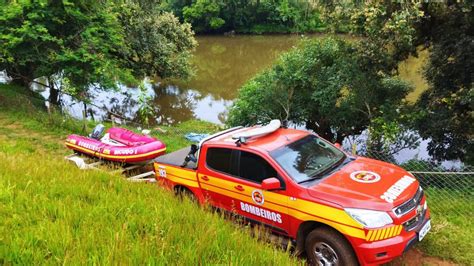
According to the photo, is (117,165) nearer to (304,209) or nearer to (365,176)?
(304,209)

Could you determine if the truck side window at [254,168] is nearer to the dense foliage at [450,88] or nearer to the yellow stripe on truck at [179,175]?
Answer: the yellow stripe on truck at [179,175]

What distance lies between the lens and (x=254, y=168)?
646cm

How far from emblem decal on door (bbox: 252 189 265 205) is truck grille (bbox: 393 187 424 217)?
2013 mm

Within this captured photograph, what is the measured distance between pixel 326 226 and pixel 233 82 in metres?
24.8

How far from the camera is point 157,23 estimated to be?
22.0 m

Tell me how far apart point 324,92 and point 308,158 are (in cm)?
795

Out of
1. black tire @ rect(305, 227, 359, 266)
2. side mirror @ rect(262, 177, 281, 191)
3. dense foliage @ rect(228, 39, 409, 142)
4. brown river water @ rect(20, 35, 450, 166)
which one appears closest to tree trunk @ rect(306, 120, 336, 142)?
dense foliage @ rect(228, 39, 409, 142)

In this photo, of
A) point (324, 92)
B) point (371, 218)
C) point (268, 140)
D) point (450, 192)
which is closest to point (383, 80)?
point (324, 92)

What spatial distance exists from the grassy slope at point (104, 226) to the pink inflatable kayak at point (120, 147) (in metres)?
3.52

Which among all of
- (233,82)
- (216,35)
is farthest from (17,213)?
(216,35)

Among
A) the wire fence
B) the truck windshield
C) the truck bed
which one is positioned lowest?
the wire fence

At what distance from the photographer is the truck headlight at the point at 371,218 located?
16.7 ft

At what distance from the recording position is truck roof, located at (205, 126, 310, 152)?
21.7 feet

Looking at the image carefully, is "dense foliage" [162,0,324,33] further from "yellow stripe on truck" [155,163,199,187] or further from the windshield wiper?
the windshield wiper
